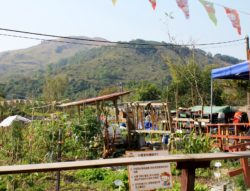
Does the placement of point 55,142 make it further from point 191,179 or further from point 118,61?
point 118,61

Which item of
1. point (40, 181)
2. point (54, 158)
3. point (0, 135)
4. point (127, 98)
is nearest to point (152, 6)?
point (40, 181)

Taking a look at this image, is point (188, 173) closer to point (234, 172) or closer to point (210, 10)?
point (234, 172)

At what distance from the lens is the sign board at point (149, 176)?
152 inches

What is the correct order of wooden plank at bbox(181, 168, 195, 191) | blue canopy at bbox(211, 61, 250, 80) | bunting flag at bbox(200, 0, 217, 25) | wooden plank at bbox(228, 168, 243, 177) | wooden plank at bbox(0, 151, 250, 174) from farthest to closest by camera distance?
blue canopy at bbox(211, 61, 250, 80), bunting flag at bbox(200, 0, 217, 25), wooden plank at bbox(228, 168, 243, 177), wooden plank at bbox(181, 168, 195, 191), wooden plank at bbox(0, 151, 250, 174)

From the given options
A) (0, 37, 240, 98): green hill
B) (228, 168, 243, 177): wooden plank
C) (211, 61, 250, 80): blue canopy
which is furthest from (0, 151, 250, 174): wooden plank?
(0, 37, 240, 98): green hill

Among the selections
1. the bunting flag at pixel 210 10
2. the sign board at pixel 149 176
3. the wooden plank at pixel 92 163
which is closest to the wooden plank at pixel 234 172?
the wooden plank at pixel 92 163

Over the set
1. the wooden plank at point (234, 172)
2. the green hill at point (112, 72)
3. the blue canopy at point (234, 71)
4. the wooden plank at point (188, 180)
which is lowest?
the wooden plank at point (234, 172)

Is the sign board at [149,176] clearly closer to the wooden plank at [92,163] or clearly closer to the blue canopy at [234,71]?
the wooden plank at [92,163]

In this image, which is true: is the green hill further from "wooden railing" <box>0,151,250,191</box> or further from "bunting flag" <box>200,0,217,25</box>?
"wooden railing" <box>0,151,250,191</box>

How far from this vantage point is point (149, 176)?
12.9 feet

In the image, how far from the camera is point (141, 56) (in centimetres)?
9406

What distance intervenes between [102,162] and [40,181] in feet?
14.5

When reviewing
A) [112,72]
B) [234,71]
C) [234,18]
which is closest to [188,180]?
[234,18]

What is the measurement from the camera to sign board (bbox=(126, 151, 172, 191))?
12.7 ft
